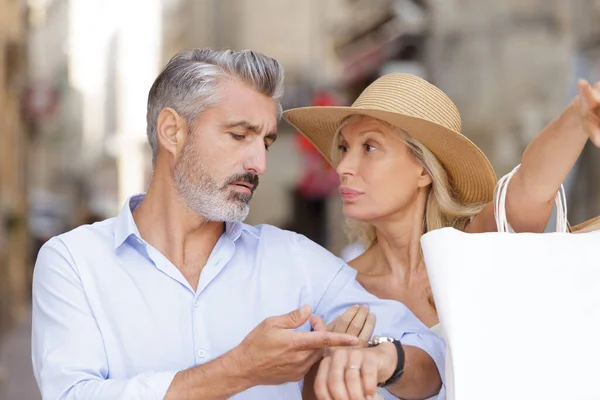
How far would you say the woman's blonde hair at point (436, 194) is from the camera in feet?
9.89

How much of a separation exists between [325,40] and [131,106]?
36.9 m

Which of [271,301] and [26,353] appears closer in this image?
[271,301]

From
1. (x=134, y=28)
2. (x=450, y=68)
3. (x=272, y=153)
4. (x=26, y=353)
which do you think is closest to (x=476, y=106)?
(x=450, y=68)

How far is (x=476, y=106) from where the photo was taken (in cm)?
1545

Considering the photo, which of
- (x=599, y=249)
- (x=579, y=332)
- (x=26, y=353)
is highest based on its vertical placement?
(x=599, y=249)

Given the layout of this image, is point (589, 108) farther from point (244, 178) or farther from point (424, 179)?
point (424, 179)

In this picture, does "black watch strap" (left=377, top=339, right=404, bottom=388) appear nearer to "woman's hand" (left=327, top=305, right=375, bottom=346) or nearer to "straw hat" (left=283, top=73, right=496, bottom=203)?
"woman's hand" (left=327, top=305, right=375, bottom=346)

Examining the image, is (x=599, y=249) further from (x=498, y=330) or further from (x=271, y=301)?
(x=271, y=301)

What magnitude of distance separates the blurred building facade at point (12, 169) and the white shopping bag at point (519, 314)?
15129 millimetres

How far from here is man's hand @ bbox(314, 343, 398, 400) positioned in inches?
80.1

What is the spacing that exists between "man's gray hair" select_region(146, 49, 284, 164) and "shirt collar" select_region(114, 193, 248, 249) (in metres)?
0.28

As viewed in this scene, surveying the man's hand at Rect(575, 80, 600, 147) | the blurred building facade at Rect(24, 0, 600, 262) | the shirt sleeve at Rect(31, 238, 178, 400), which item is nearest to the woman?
the man's hand at Rect(575, 80, 600, 147)

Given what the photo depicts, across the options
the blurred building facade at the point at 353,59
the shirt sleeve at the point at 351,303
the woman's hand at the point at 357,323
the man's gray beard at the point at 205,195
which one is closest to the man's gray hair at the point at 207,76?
the man's gray beard at the point at 205,195

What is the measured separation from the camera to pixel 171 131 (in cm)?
262
